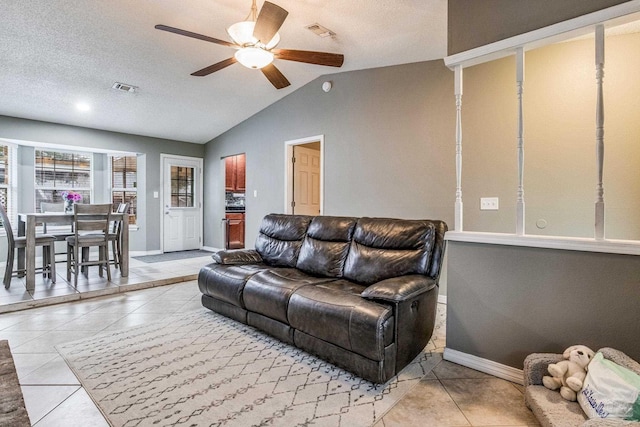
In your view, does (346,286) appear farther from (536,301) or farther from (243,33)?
(243,33)

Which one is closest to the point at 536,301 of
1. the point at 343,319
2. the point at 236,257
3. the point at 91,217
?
the point at 343,319

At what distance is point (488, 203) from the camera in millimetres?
3371

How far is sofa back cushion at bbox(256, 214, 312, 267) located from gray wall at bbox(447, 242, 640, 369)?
1.50 m

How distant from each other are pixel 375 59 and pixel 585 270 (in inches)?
124

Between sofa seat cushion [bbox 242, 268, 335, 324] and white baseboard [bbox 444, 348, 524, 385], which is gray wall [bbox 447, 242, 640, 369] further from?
sofa seat cushion [bbox 242, 268, 335, 324]

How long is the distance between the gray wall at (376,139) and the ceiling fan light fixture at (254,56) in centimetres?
202

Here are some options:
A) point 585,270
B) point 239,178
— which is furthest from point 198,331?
point 239,178

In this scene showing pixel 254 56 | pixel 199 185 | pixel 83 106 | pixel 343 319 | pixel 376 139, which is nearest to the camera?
pixel 343 319

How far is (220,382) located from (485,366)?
1714mm

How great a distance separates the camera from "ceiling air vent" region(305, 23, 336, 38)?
127 inches

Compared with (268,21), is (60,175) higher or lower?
lower

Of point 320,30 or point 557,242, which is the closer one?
point 557,242

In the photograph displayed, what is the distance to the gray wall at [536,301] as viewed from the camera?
170cm

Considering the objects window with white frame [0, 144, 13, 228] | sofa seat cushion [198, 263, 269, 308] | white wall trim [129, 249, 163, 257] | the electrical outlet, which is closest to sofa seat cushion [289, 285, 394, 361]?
sofa seat cushion [198, 263, 269, 308]
